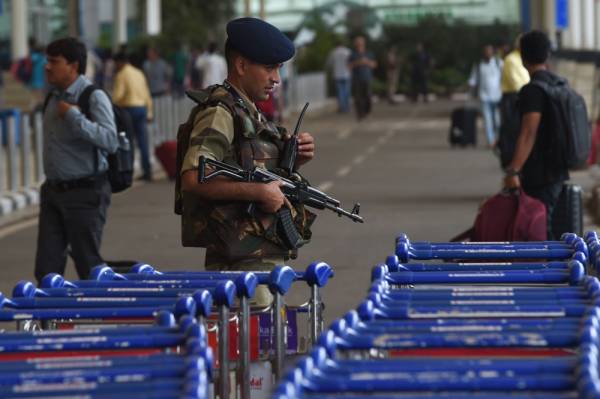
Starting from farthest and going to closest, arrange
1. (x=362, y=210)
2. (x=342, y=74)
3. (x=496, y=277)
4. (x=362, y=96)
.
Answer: (x=342, y=74)
(x=362, y=96)
(x=362, y=210)
(x=496, y=277)

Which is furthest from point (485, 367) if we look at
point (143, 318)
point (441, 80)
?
point (441, 80)

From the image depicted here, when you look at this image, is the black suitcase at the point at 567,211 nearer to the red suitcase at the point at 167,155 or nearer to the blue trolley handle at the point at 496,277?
the blue trolley handle at the point at 496,277

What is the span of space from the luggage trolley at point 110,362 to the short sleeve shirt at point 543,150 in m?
6.63

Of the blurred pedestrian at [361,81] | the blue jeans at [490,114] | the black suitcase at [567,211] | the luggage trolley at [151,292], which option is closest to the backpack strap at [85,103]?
the black suitcase at [567,211]

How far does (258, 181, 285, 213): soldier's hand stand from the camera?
7.07 meters

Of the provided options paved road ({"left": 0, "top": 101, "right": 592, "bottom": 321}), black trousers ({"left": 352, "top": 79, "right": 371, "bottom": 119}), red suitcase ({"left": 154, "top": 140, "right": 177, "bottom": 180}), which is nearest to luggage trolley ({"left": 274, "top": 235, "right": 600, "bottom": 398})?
paved road ({"left": 0, "top": 101, "right": 592, "bottom": 321})

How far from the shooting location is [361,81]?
44.2m

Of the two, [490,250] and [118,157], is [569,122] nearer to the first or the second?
[118,157]

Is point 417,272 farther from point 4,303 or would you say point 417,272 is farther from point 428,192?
point 428,192

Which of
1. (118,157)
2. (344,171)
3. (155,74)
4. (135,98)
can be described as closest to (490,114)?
(344,171)

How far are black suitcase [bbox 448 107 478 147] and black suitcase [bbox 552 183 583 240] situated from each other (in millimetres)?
20208

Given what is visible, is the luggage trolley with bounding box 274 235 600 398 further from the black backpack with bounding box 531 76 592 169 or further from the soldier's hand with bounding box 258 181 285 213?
the black backpack with bounding box 531 76 592 169

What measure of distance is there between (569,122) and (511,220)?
1135 millimetres

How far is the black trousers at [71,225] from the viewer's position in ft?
36.0
